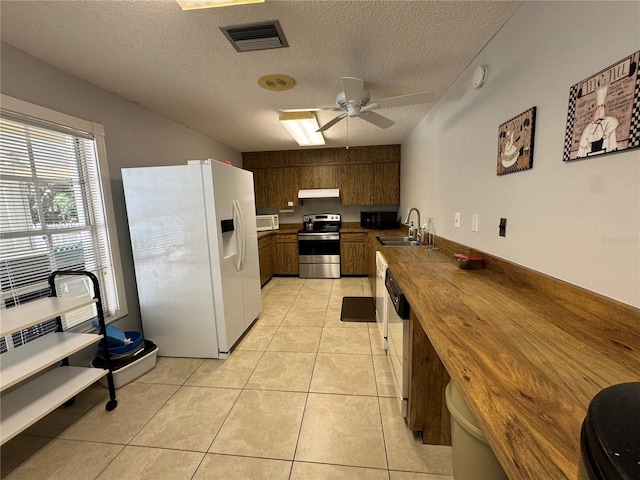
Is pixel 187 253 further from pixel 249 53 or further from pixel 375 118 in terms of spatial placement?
pixel 375 118

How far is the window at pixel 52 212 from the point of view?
153 cm

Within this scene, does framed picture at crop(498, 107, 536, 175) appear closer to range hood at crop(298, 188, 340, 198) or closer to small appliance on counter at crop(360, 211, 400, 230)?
small appliance on counter at crop(360, 211, 400, 230)

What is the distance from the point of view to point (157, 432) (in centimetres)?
154

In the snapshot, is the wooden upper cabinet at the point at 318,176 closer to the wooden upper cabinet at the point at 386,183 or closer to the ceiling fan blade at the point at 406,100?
the wooden upper cabinet at the point at 386,183

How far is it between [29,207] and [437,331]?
2.47 m

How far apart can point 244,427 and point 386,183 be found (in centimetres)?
402

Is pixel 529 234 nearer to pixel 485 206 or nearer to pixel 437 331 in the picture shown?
pixel 485 206

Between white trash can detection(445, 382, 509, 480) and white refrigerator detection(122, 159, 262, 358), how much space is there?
1.86m

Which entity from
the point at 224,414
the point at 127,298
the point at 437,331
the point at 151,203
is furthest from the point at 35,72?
the point at 437,331

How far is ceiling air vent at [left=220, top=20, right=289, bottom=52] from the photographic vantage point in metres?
1.41

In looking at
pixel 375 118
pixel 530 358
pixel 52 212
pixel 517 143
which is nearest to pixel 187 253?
pixel 52 212

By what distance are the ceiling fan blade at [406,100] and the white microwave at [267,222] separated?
3.02 meters

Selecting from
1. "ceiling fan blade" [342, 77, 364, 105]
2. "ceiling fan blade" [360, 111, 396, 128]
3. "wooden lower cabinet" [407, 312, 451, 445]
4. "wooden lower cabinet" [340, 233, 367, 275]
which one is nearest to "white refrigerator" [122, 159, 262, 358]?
"ceiling fan blade" [342, 77, 364, 105]

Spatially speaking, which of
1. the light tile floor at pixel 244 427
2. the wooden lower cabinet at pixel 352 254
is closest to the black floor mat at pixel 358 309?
the light tile floor at pixel 244 427
